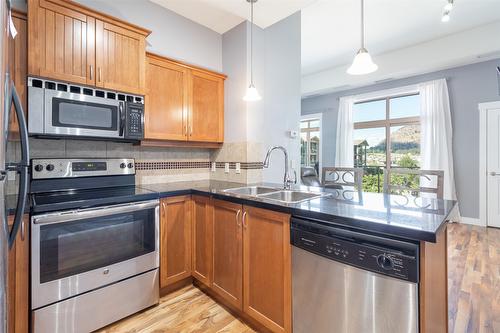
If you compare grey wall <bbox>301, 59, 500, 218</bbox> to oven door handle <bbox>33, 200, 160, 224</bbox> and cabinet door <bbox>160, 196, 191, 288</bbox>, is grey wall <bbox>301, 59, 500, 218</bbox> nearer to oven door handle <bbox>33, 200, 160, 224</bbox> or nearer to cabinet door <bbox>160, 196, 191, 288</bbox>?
cabinet door <bbox>160, 196, 191, 288</bbox>

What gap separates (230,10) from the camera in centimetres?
244

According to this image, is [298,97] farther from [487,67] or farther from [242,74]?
[487,67]

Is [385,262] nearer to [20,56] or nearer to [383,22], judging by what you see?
[20,56]

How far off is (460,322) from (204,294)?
1916 mm

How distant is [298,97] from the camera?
10.7 feet

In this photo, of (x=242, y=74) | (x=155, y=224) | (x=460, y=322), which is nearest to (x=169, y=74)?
(x=242, y=74)

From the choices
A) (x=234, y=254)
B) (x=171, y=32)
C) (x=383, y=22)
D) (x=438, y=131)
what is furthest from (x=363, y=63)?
(x=438, y=131)

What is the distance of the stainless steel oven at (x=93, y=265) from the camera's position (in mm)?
1443

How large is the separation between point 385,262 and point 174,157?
7.41ft

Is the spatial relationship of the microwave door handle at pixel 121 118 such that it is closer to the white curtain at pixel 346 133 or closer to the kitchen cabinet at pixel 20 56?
the kitchen cabinet at pixel 20 56

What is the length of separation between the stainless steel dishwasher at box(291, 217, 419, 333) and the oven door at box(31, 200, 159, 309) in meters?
1.13

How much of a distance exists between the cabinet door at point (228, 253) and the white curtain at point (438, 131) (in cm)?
423

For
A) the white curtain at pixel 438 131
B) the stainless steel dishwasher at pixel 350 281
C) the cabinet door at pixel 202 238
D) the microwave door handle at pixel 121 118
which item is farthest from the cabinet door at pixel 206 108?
the white curtain at pixel 438 131

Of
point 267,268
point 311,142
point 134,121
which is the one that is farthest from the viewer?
point 311,142
